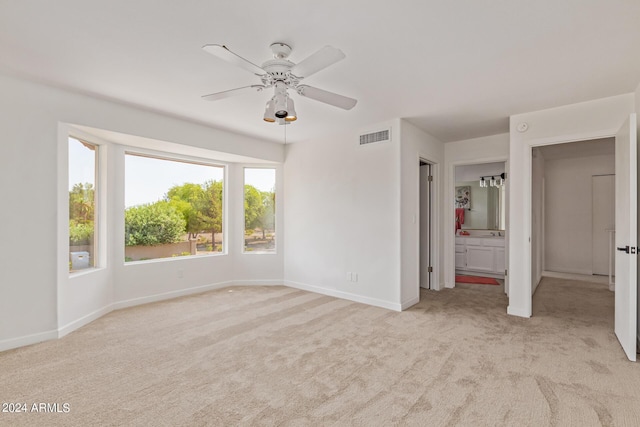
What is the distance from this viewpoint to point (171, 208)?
190 inches

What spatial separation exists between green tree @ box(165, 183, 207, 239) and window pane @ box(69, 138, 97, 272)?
1.04 m

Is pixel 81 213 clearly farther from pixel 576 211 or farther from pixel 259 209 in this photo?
pixel 576 211

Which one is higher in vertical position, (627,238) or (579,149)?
(579,149)

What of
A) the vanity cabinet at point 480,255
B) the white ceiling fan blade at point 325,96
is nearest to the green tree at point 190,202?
the white ceiling fan blade at point 325,96

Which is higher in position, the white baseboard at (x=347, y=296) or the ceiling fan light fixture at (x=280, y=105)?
the ceiling fan light fixture at (x=280, y=105)

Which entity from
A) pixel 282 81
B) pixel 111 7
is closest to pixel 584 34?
pixel 282 81

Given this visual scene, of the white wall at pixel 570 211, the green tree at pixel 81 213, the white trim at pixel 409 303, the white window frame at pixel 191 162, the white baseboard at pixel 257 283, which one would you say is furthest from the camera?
the white wall at pixel 570 211

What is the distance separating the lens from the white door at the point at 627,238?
8.65 ft

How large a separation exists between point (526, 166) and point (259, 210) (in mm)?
4050

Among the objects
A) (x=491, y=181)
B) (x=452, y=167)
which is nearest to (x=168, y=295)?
(x=452, y=167)

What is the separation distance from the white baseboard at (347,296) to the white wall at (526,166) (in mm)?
1433

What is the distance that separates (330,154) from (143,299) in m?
3.42

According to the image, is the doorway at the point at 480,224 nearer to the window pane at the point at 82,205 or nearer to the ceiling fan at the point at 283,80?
the ceiling fan at the point at 283,80

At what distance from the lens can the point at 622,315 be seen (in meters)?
2.88
